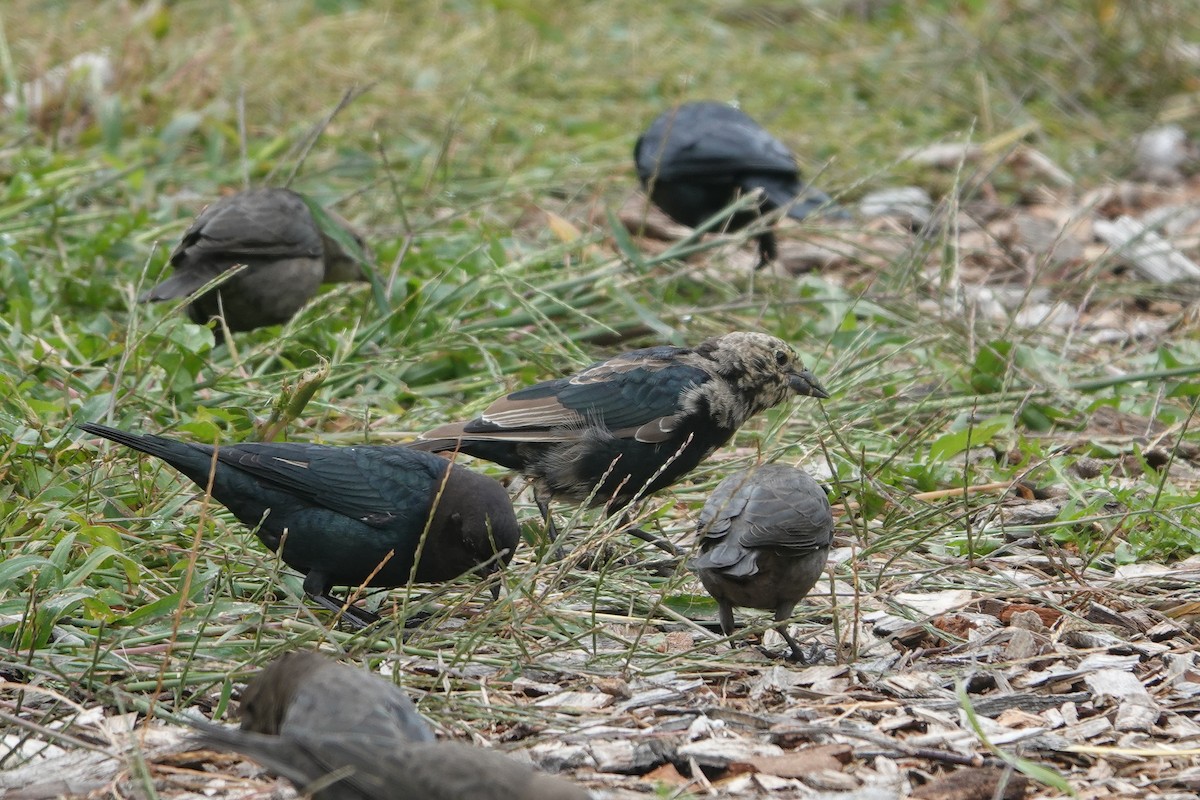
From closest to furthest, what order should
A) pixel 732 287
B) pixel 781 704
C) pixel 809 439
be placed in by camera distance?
pixel 781 704 → pixel 809 439 → pixel 732 287

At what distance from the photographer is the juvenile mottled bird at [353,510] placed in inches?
172

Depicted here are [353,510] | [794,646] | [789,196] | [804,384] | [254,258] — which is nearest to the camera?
[794,646]

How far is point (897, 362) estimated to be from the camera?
6.87m

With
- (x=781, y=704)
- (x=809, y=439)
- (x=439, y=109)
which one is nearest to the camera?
(x=781, y=704)

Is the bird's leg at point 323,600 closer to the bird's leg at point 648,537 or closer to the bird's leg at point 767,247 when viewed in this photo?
the bird's leg at point 648,537

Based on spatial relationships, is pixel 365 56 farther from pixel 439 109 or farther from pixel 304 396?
pixel 304 396

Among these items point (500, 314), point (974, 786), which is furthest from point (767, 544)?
point (500, 314)

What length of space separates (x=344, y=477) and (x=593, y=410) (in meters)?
1.04

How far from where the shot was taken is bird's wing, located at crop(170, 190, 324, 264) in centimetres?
632

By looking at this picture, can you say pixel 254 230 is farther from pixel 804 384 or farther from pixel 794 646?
pixel 794 646

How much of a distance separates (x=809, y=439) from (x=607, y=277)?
1.70m

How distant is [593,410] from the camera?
17.1 ft

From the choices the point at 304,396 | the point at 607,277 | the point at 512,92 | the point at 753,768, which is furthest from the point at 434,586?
the point at 512,92

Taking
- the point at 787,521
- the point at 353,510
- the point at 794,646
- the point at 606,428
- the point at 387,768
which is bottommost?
the point at 794,646
